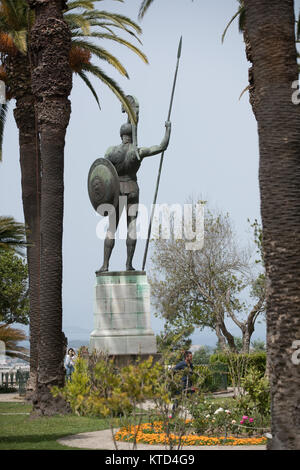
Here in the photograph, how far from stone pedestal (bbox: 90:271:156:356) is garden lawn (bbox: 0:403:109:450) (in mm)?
3314

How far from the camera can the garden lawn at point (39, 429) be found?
10250 millimetres

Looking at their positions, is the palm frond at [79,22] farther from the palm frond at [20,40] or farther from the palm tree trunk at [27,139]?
the palm tree trunk at [27,139]

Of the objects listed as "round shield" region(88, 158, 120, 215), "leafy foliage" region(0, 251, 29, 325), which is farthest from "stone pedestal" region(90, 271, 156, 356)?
"leafy foliage" region(0, 251, 29, 325)

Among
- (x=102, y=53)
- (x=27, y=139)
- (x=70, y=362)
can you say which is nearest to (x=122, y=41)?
(x=102, y=53)

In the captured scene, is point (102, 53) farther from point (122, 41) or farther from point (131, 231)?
point (131, 231)

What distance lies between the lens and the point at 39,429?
12.3 m

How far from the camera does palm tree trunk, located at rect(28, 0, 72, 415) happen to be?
48.0ft

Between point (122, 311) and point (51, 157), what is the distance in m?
4.69

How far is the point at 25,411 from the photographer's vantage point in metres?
16.6

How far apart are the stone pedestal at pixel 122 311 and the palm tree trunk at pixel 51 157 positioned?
9.63 feet
